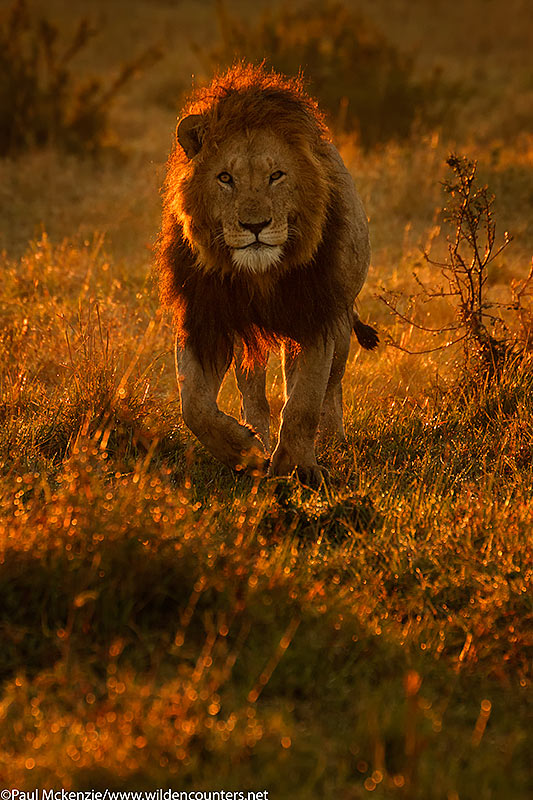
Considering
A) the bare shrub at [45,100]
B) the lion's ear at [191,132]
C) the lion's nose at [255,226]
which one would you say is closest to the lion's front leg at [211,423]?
the lion's nose at [255,226]

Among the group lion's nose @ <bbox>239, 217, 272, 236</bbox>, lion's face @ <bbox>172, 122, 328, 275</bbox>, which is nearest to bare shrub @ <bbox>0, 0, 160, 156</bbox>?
lion's face @ <bbox>172, 122, 328, 275</bbox>

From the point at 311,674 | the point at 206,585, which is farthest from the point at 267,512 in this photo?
the point at 311,674

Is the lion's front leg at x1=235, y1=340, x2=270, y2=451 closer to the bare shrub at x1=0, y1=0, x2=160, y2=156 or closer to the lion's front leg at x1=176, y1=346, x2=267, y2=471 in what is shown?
the lion's front leg at x1=176, y1=346, x2=267, y2=471

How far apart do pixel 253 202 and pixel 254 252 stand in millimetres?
193

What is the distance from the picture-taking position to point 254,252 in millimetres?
4027

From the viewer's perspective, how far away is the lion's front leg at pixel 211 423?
4.18 m

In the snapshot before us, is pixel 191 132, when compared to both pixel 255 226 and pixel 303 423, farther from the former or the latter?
pixel 303 423

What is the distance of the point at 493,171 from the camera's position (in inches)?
415

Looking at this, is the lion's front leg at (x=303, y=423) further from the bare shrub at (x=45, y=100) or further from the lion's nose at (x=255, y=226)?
the bare shrub at (x=45, y=100)

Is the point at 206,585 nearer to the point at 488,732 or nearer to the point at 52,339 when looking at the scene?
the point at 488,732

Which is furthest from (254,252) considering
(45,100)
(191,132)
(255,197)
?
(45,100)

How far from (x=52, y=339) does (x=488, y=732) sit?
12.6ft

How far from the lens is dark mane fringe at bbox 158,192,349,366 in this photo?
4.36m

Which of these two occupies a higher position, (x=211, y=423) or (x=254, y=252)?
(x=254, y=252)
